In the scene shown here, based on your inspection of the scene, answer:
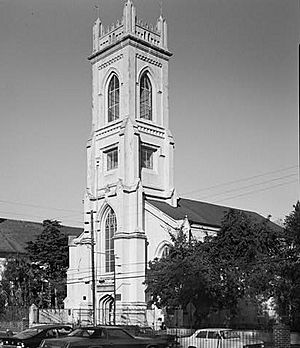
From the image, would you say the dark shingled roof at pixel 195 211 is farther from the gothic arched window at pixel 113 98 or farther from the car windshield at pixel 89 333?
the car windshield at pixel 89 333

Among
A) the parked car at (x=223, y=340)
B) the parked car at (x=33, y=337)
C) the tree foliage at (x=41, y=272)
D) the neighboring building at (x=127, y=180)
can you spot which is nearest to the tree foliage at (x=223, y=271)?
the neighboring building at (x=127, y=180)

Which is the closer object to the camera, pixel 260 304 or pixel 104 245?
pixel 260 304

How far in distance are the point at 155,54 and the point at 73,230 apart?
118 feet

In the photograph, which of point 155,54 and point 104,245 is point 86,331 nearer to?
point 104,245

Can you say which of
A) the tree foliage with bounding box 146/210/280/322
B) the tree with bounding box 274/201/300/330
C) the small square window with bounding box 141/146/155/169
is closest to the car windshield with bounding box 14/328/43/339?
the tree with bounding box 274/201/300/330

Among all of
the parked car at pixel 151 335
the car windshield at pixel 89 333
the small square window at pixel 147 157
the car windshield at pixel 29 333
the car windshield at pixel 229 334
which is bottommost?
the parked car at pixel 151 335

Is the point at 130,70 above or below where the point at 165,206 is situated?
above

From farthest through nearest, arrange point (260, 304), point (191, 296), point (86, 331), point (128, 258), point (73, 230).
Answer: point (73, 230) < point (128, 258) < point (260, 304) < point (191, 296) < point (86, 331)

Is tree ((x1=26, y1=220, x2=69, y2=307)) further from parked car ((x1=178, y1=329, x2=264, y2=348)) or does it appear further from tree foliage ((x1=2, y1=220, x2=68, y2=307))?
parked car ((x1=178, y1=329, x2=264, y2=348))

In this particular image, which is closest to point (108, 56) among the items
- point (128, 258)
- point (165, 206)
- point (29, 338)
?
point (165, 206)

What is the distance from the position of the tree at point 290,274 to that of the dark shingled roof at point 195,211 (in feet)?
59.4

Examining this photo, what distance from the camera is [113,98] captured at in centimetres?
7162

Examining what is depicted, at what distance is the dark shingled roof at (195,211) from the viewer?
214 ft

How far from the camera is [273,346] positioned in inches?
1046
